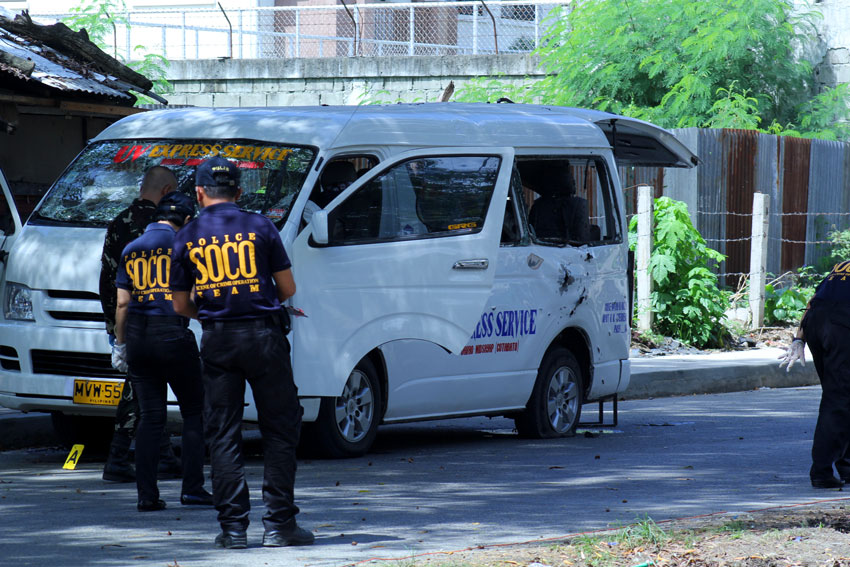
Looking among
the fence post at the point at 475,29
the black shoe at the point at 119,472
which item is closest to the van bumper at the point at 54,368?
the black shoe at the point at 119,472

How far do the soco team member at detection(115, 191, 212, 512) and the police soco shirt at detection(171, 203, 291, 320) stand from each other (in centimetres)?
115

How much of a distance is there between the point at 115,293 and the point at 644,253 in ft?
30.1

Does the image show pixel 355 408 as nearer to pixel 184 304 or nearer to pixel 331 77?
pixel 184 304

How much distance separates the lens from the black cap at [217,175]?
614cm

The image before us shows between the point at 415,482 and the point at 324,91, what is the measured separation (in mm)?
15909

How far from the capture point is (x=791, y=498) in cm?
753

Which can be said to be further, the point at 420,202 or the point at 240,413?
the point at 420,202

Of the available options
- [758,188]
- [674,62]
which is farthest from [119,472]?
[674,62]

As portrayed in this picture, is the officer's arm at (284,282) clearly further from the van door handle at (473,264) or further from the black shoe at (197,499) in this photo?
the van door handle at (473,264)

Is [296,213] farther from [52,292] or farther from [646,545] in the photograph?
[646,545]

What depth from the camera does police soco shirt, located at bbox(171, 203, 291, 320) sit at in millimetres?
6008

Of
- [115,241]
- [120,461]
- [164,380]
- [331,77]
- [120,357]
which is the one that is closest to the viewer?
[164,380]

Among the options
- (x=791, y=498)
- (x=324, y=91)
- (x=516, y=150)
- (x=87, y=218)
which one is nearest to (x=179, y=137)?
(x=87, y=218)

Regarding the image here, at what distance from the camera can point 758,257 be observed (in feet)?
57.2
